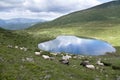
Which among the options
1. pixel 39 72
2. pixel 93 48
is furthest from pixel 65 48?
pixel 39 72

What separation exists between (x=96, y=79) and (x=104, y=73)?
21.9ft

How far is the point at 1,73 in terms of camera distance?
1912 centimetres

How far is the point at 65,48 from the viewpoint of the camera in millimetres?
80312

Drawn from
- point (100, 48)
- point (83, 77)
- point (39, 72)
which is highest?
point (39, 72)

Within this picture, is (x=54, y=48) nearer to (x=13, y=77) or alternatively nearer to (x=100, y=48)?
(x=100, y=48)

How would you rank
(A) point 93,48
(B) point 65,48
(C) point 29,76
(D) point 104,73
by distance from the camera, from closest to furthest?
(C) point 29,76 < (D) point 104,73 < (B) point 65,48 < (A) point 93,48

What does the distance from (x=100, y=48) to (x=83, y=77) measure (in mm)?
64800

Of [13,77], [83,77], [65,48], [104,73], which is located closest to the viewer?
[13,77]

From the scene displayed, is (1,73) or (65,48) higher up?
(1,73)

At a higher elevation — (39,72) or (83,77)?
(39,72)

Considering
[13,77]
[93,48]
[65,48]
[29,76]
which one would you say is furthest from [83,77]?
[93,48]

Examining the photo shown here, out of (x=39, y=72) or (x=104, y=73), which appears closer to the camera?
(x=39, y=72)

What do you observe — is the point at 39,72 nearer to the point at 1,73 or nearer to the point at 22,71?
the point at 22,71

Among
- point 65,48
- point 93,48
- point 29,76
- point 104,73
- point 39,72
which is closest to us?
point 29,76
